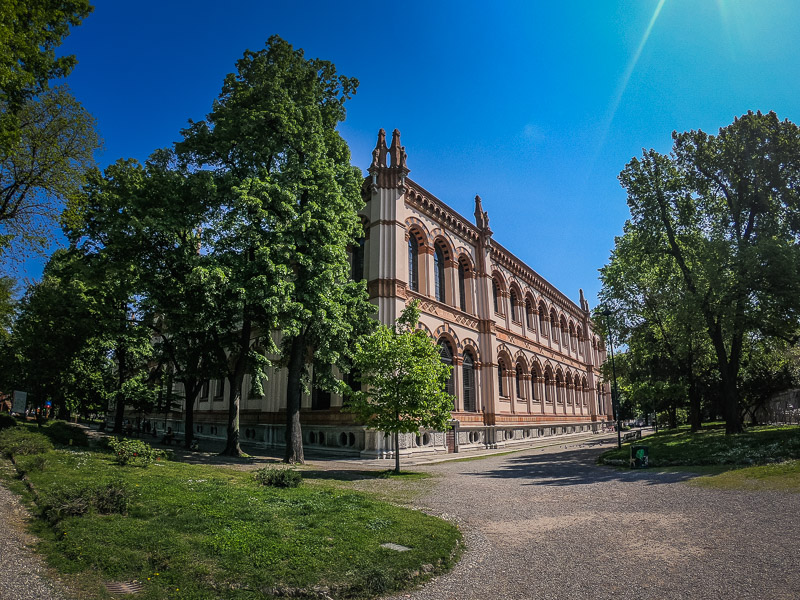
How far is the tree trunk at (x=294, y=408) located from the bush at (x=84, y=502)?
1000cm

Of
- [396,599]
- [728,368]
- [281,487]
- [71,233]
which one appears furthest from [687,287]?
[71,233]

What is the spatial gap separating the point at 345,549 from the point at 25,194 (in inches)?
661

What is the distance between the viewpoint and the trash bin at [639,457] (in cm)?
1608

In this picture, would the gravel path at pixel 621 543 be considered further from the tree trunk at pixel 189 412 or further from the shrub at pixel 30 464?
the tree trunk at pixel 189 412

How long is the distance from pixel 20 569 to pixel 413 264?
74.9 feet

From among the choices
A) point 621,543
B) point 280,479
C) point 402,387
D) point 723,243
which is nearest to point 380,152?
point 402,387

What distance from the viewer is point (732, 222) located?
23719mm

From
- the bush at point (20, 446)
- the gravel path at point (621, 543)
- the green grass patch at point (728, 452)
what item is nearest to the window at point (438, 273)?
the green grass patch at point (728, 452)

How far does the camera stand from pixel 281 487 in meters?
10.8

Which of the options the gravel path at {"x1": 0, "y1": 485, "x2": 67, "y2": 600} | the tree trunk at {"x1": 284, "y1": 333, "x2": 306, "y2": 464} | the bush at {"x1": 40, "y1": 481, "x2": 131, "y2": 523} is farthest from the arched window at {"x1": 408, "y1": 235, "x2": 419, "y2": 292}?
the gravel path at {"x1": 0, "y1": 485, "x2": 67, "y2": 600}

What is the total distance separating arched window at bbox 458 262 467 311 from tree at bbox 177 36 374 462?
39.3 ft

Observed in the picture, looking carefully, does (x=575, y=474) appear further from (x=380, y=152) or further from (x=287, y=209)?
(x=380, y=152)

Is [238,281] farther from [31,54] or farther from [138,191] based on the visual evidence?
[31,54]

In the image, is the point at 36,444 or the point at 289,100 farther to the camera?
the point at 289,100
